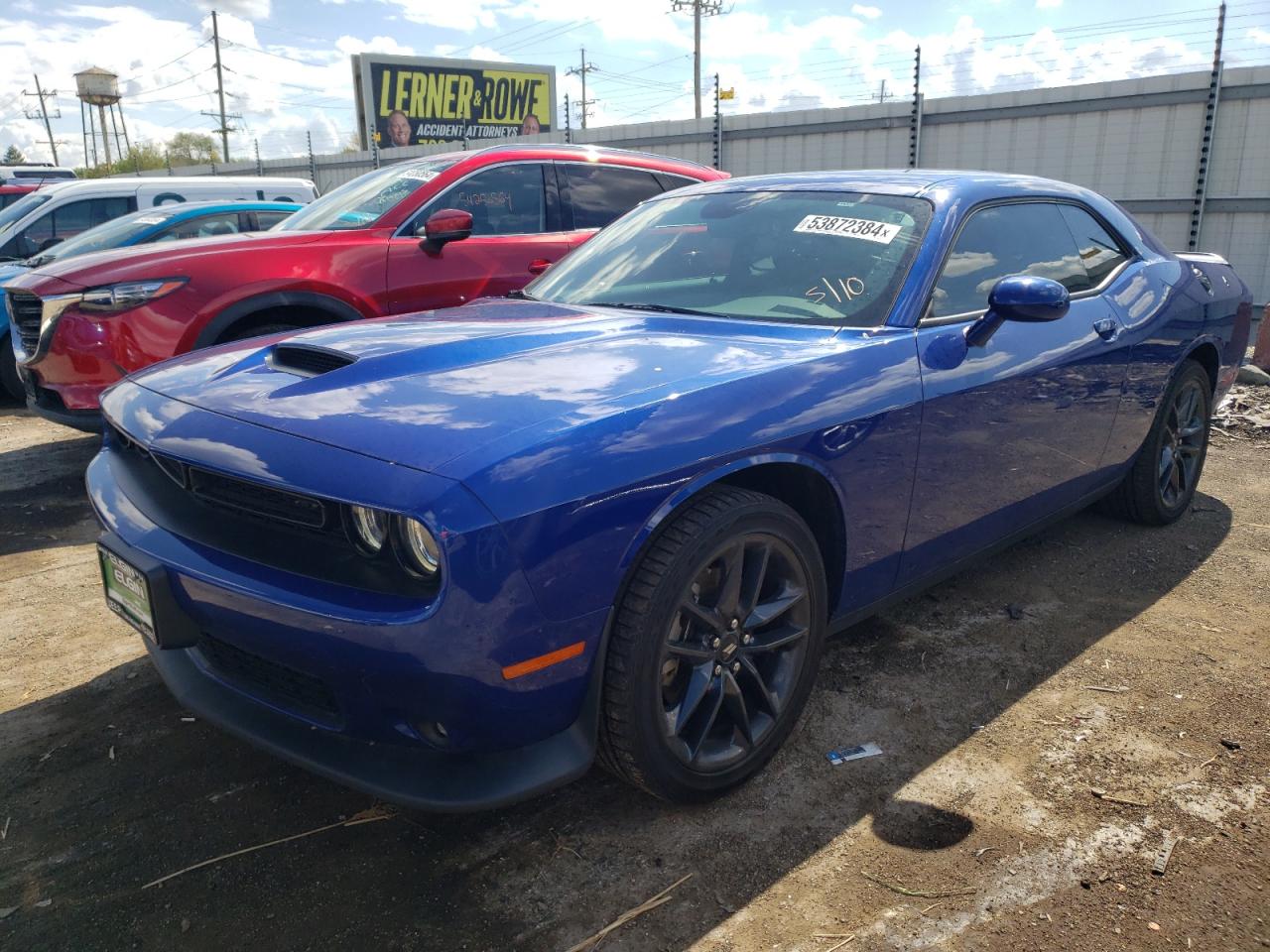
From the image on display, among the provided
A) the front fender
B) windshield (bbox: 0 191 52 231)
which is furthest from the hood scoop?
windshield (bbox: 0 191 52 231)

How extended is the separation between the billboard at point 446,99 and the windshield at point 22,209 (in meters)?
29.4

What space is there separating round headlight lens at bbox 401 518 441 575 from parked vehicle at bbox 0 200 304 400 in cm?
618

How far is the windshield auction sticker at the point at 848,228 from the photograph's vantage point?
118 inches

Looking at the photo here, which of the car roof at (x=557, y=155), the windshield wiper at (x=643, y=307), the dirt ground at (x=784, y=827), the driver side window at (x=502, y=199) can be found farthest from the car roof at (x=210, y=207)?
the windshield wiper at (x=643, y=307)

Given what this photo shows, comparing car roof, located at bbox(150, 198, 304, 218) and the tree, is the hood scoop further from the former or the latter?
the tree

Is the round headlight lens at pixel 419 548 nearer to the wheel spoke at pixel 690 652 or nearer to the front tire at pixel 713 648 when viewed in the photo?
the front tire at pixel 713 648

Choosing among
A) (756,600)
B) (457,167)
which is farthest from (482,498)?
(457,167)

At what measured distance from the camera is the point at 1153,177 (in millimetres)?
10914

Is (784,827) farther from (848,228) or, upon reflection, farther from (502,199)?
(502,199)

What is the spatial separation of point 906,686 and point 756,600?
2.96ft

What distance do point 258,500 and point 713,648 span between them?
1112mm

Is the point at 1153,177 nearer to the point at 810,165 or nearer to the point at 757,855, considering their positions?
the point at 810,165

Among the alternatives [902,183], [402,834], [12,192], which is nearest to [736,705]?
[402,834]

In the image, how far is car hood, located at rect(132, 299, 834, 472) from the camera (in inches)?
80.3
